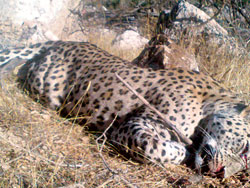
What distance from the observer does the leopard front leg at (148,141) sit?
123 inches

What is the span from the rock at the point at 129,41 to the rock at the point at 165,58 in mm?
2609

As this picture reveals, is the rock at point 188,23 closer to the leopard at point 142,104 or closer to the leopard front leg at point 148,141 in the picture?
the leopard at point 142,104

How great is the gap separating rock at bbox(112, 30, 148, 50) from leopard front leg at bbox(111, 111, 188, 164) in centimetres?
465

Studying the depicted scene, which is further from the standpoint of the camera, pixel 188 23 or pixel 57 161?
pixel 188 23

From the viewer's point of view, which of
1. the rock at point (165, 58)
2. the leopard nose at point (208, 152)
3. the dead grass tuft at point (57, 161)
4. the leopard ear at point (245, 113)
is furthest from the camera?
the rock at point (165, 58)

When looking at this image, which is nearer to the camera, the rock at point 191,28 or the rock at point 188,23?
the rock at point 191,28

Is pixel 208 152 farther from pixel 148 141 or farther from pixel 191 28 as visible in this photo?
pixel 191 28

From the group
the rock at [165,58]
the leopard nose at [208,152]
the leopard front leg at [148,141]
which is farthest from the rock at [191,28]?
the leopard nose at [208,152]

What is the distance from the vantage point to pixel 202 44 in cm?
643

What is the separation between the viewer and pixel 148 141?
3139 millimetres

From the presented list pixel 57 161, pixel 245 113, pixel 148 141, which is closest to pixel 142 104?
pixel 148 141

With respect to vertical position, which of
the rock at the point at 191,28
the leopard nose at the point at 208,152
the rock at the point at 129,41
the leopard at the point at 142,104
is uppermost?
the rock at the point at 191,28

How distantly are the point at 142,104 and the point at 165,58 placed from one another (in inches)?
52.8

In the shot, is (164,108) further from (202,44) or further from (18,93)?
(202,44)
